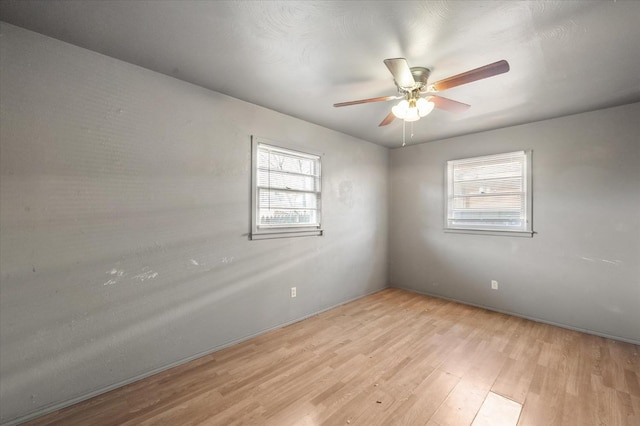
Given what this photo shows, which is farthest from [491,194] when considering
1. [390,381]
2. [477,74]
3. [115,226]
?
[115,226]

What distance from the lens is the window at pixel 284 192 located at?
3.02 metres

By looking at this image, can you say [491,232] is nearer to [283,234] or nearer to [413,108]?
[413,108]

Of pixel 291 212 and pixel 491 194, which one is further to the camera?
pixel 491 194

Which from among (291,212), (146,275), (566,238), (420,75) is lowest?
(146,275)

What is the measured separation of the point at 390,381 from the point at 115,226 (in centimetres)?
249

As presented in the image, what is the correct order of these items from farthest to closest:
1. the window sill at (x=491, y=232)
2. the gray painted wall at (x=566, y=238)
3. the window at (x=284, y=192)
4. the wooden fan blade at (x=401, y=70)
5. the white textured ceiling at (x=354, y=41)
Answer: the window sill at (x=491, y=232)
the window at (x=284, y=192)
the gray painted wall at (x=566, y=238)
the wooden fan blade at (x=401, y=70)
the white textured ceiling at (x=354, y=41)

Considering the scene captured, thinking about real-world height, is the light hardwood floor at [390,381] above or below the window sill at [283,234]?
below

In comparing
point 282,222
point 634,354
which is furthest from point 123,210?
point 634,354

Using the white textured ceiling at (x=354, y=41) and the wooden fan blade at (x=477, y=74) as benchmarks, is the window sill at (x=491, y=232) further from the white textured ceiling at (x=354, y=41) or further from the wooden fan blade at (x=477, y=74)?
the wooden fan blade at (x=477, y=74)

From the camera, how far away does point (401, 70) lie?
1820 millimetres

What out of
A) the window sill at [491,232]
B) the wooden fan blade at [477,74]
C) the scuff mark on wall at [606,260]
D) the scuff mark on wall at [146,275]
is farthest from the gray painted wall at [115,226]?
the scuff mark on wall at [606,260]

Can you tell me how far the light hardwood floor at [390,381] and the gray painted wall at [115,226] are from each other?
0.90ft

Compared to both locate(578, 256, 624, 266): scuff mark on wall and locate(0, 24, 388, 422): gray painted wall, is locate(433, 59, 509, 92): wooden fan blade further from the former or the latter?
locate(578, 256, 624, 266): scuff mark on wall

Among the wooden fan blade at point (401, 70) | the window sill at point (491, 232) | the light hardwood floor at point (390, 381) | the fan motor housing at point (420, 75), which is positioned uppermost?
the fan motor housing at point (420, 75)
